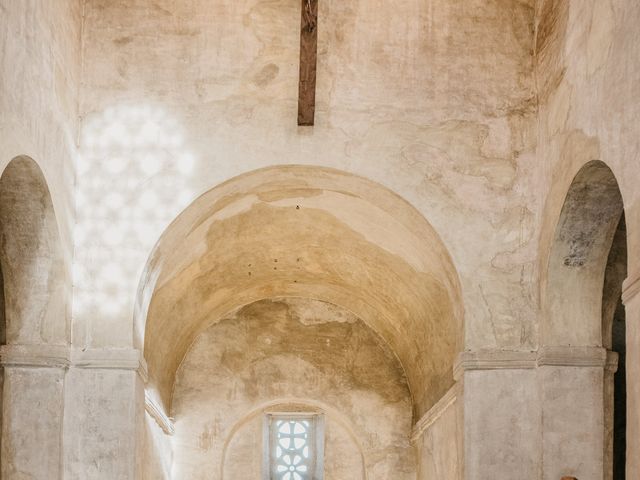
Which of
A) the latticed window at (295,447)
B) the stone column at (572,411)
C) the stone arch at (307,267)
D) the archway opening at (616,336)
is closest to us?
the stone column at (572,411)

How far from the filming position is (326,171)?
11477 mm

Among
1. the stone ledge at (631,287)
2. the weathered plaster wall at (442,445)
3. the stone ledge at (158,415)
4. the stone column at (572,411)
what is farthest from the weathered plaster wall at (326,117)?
the stone ledge at (631,287)

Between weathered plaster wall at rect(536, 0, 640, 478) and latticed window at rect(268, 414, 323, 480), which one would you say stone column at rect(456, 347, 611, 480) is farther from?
latticed window at rect(268, 414, 323, 480)

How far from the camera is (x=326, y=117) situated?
450 inches

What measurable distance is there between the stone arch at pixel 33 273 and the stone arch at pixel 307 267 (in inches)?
30.9

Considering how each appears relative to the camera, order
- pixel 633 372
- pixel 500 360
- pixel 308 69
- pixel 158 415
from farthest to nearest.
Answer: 1. pixel 158 415
2. pixel 308 69
3. pixel 500 360
4. pixel 633 372

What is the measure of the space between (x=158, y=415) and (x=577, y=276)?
18.0ft

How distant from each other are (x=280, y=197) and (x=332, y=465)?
4.74 m


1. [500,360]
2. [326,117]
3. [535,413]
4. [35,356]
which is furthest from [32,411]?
[535,413]

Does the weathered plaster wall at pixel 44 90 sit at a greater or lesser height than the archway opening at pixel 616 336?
greater

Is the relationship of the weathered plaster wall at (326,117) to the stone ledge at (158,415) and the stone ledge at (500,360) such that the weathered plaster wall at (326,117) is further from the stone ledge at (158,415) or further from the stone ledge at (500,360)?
the stone ledge at (158,415)

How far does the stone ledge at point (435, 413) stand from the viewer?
12.2 meters

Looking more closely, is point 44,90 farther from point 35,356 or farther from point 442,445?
point 442,445

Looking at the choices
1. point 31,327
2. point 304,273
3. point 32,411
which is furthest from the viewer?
point 304,273
